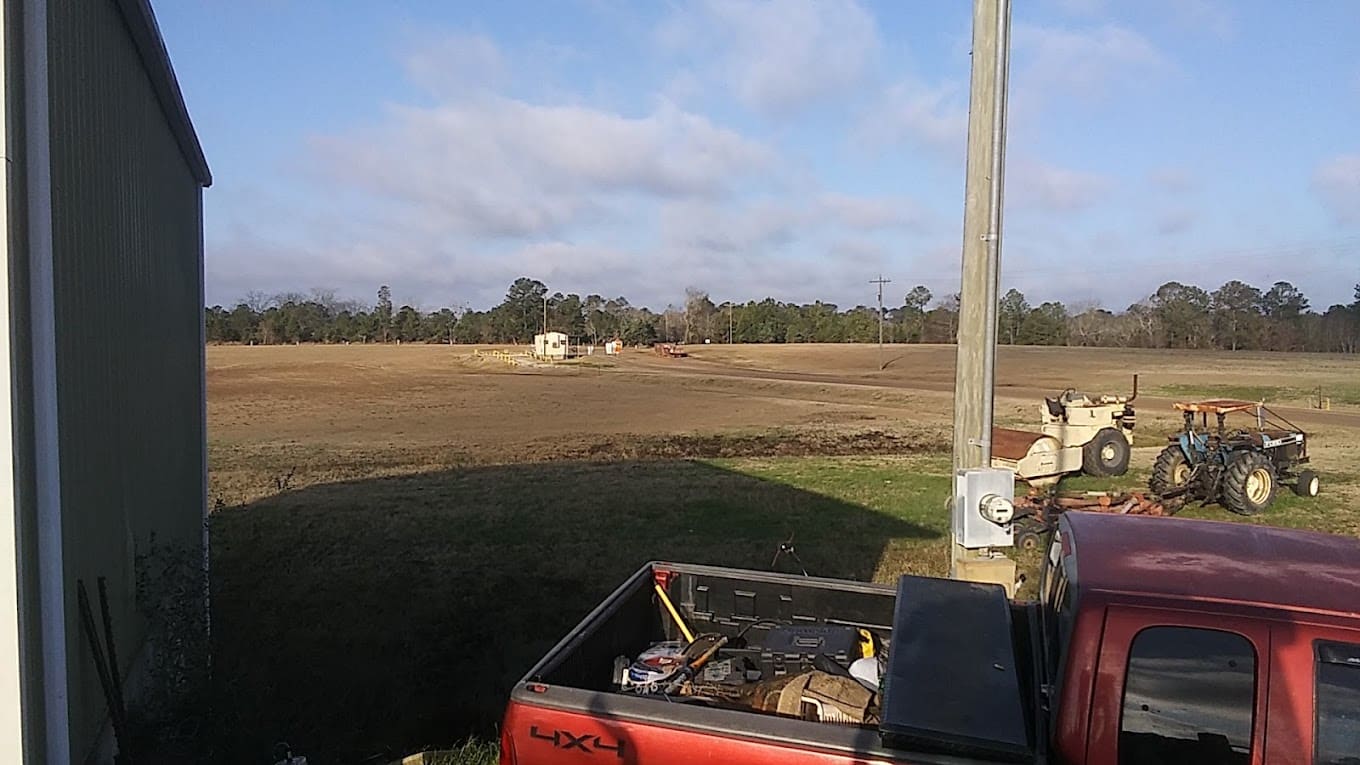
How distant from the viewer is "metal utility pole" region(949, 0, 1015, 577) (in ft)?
18.0

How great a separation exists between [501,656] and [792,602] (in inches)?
124

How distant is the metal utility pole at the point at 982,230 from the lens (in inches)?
216

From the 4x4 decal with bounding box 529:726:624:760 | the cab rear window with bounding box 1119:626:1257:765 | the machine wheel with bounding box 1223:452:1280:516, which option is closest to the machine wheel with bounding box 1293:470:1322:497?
the machine wheel with bounding box 1223:452:1280:516

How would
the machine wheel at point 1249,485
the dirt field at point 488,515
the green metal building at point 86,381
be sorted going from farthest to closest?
the machine wheel at point 1249,485 < the dirt field at point 488,515 < the green metal building at point 86,381

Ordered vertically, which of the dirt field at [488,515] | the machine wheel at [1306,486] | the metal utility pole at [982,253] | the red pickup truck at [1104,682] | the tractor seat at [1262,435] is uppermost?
the metal utility pole at [982,253]

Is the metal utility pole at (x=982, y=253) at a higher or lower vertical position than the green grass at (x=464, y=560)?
higher

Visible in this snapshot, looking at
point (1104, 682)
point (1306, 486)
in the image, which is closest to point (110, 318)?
point (1104, 682)

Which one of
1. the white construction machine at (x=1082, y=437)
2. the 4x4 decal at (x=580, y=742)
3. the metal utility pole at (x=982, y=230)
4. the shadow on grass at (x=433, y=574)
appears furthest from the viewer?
the white construction machine at (x=1082, y=437)

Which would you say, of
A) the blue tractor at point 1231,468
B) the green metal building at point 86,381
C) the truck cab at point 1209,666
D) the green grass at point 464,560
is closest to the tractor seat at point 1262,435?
the blue tractor at point 1231,468

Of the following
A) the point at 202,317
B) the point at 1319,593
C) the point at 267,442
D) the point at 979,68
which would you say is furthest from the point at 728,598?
the point at 267,442

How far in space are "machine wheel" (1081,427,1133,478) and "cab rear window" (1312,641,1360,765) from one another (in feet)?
52.3

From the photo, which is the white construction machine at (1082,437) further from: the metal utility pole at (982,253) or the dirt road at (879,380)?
the dirt road at (879,380)

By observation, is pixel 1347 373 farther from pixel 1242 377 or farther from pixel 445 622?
pixel 445 622

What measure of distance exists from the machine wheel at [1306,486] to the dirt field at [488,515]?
324 mm
